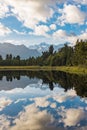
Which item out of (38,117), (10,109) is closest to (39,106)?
(10,109)

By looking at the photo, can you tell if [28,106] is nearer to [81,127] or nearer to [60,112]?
[60,112]

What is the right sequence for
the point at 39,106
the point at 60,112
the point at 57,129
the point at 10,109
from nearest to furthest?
the point at 57,129 < the point at 60,112 < the point at 10,109 < the point at 39,106

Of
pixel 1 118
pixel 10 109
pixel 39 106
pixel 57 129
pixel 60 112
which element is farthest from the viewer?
pixel 39 106

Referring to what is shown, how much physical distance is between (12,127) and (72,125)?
462 centimetres

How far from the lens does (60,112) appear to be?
2831 centimetres

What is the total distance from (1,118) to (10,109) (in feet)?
18.1

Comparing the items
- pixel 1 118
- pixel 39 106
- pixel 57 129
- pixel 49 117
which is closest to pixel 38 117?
pixel 49 117

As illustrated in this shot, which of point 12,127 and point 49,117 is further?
point 49,117

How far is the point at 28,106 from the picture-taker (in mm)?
32438

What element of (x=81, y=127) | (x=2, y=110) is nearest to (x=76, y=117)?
(x=81, y=127)

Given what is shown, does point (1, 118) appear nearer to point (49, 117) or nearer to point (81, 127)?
point (49, 117)

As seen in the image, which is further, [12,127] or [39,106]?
[39,106]

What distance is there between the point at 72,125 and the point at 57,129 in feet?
5.82

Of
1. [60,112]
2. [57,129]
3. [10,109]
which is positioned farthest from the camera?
[10,109]
